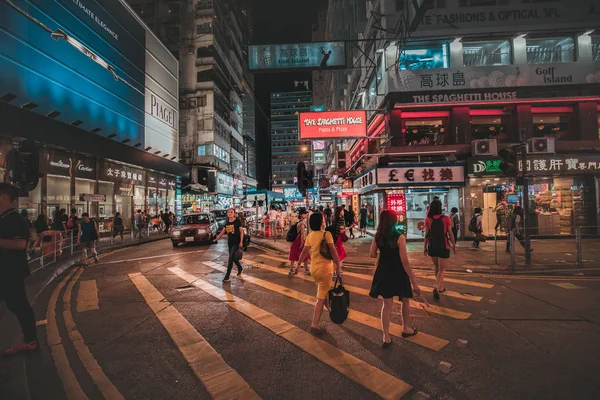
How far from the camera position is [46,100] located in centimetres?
1981

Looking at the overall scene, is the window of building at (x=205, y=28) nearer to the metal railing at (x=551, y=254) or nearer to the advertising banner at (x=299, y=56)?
the advertising banner at (x=299, y=56)

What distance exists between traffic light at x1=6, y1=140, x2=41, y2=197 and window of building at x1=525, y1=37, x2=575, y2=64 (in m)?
23.0

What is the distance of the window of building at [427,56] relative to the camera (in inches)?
719

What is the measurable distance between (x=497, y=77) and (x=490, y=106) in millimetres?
1500

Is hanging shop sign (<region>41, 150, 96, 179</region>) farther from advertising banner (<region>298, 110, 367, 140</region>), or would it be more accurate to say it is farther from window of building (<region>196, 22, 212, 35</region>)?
window of building (<region>196, 22, 212, 35</region>)

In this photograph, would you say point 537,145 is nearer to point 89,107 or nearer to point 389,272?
point 389,272

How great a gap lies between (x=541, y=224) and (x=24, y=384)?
21.0m

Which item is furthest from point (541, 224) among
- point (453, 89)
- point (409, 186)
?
point (453, 89)

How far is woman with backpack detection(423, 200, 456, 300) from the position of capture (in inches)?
271

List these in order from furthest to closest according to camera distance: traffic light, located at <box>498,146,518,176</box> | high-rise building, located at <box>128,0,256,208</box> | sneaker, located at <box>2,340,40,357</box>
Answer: high-rise building, located at <box>128,0,256,208</box>
traffic light, located at <box>498,146,518,176</box>
sneaker, located at <box>2,340,40,357</box>

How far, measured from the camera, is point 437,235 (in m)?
6.92

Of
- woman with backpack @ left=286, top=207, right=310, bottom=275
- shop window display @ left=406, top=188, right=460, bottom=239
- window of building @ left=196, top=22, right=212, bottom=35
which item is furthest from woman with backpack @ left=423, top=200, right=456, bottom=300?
window of building @ left=196, top=22, right=212, bottom=35

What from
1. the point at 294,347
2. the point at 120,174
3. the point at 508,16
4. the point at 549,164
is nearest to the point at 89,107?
the point at 120,174

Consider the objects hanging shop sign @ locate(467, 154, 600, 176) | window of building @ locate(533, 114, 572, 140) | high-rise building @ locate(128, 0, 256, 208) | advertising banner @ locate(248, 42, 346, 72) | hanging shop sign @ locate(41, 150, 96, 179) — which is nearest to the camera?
advertising banner @ locate(248, 42, 346, 72)
